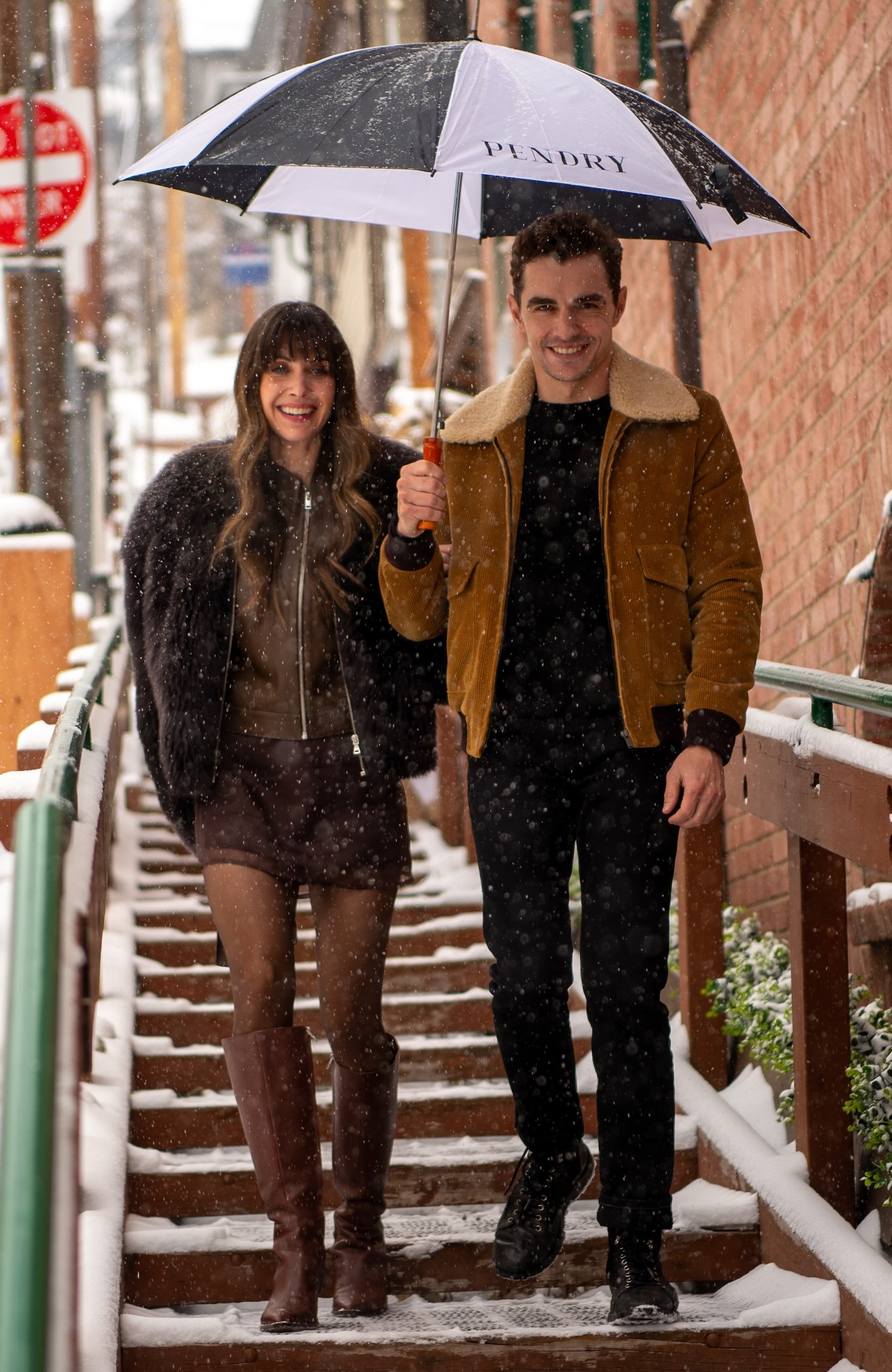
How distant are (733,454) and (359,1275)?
1.78 m

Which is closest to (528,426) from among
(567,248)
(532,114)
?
(567,248)

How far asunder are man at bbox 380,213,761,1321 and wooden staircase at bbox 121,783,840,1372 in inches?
7.8

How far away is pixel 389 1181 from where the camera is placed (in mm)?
4344

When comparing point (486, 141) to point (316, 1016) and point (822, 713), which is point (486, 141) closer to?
point (822, 713)

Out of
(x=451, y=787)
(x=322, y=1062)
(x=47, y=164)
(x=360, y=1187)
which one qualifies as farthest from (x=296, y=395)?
(x=47, y=164)

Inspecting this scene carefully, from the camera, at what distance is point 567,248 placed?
3.31 m

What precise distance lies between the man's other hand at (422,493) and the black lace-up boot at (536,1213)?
4.14 ft

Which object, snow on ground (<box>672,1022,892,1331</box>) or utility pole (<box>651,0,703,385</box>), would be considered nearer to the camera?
snow on ground (<box>672,1022,892,1331</box>)

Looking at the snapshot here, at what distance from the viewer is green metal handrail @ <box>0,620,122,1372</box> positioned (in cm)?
159

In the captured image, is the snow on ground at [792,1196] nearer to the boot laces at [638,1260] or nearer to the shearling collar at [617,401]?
the boot laces at [638,1260]

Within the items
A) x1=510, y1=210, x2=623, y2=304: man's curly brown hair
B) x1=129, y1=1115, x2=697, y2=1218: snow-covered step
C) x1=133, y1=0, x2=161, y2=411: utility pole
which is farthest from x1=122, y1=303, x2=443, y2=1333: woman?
x1=133, y1=0, x2=161, y2=411: utility pole

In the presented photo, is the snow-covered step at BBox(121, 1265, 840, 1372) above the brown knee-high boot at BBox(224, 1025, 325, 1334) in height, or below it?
below

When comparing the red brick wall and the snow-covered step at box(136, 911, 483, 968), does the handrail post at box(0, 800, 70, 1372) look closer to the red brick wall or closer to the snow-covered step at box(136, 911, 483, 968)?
the red brick wall

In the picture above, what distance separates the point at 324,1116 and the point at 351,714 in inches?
60.1
